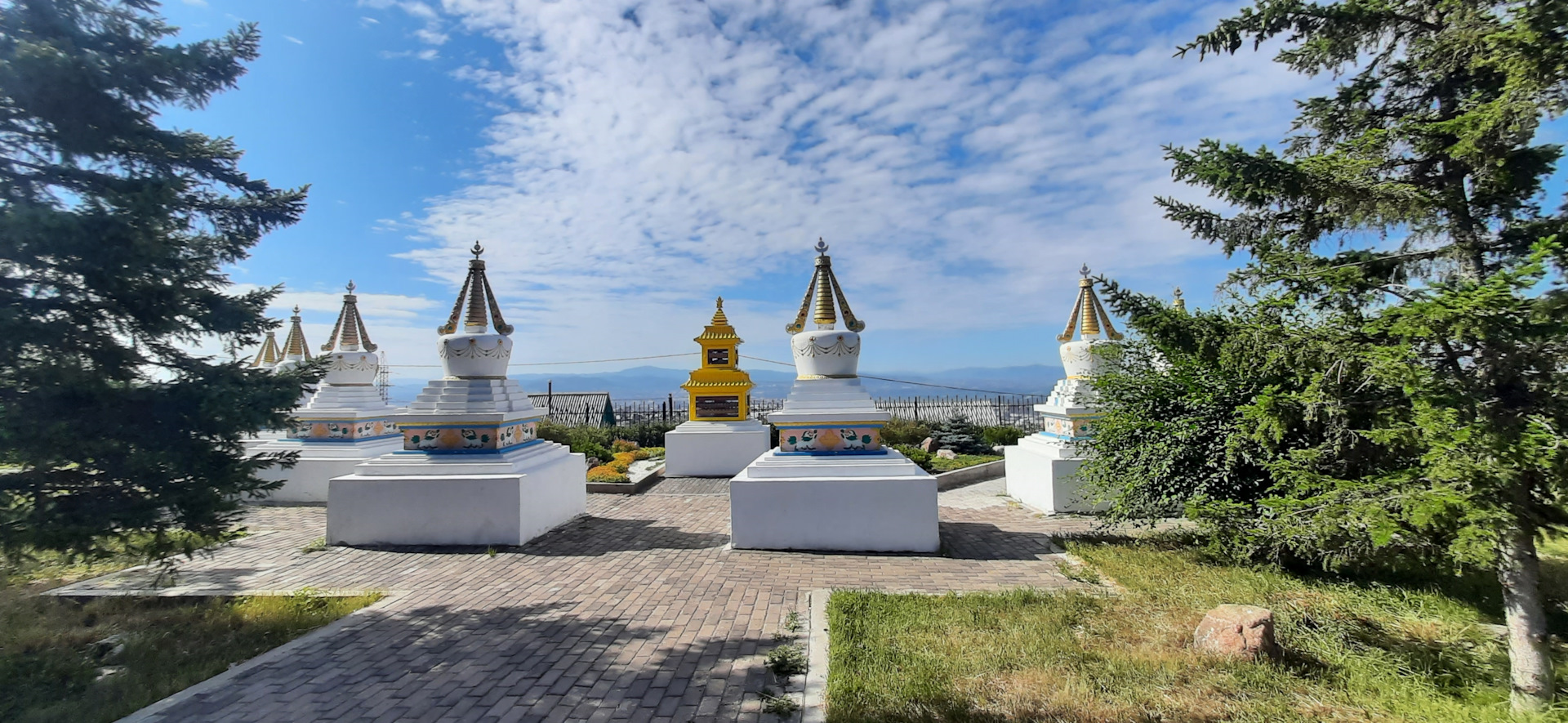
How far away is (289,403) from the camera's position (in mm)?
5520

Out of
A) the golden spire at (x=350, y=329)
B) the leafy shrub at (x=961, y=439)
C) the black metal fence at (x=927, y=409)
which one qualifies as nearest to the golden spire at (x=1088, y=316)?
the leafy shrub at (x=961, y=439)

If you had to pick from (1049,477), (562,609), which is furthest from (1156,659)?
(1049,477)

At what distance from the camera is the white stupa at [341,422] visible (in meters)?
11.9

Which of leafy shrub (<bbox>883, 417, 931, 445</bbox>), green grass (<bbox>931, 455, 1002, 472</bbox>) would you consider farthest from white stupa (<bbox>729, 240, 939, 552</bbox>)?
leafy shrub (<bbox>883, 417, 931, 445</bbox>)

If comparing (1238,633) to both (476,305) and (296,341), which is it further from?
(296,341)

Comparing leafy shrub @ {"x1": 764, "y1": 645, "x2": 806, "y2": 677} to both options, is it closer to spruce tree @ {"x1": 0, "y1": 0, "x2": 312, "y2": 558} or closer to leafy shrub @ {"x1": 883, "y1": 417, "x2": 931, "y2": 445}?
spruce tree @ {"x1": 0, "y1": 0, "x2": 312, "y2": 558}

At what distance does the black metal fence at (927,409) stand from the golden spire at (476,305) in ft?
37.8

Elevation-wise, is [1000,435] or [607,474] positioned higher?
[1000,435]

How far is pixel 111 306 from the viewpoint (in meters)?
5.12

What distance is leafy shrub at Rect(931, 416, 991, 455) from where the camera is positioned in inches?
671

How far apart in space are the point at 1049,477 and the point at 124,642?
10.5 m

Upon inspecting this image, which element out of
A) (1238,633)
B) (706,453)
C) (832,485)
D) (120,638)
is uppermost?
(832,485)

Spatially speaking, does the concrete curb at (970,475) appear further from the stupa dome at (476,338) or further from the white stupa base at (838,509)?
the stupa dome at (476,338)

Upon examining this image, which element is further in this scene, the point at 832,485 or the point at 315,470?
the point at 315,470
